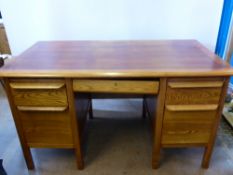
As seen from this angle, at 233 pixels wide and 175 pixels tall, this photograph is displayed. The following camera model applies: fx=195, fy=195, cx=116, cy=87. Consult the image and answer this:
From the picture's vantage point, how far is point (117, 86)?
109 cm

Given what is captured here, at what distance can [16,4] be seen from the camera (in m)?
1.98

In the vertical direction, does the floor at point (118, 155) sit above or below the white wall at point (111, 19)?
below

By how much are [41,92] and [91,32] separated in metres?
1.14

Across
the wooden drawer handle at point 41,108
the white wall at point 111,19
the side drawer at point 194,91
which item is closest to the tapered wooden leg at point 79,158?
the wooden drawer handle at point 41,108

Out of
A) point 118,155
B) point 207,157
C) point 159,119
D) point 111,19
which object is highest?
point 111,19

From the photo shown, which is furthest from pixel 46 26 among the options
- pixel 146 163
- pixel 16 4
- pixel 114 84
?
pixel 146 163

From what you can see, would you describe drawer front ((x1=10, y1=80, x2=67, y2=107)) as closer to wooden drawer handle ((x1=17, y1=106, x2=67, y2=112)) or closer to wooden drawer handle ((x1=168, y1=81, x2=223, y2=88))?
wooden drawer handle ((x1=17, y1=106, x2=67, y2=112))

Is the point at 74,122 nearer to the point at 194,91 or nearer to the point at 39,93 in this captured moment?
the point at 39,93

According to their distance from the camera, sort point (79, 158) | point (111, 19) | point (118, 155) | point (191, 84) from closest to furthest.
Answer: point (191, 84) < point (79, 158) < point (118, 155) < point (111, 19)

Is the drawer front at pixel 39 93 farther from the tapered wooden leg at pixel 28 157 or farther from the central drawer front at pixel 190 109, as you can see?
the central drawer front at pixel 190 109

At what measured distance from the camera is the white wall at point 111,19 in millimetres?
1924

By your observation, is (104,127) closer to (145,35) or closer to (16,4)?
(145,35)

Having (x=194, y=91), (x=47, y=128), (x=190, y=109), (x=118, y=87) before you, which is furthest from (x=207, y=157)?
(x=47, y=128)

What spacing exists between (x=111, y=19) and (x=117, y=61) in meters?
0.99
